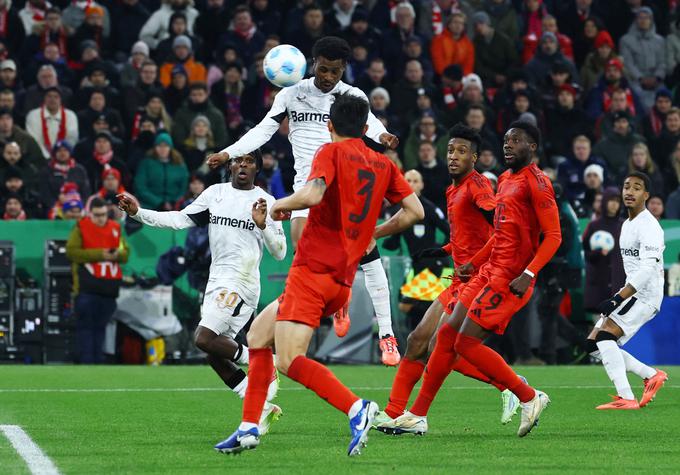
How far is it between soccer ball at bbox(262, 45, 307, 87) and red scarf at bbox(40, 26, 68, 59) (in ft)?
41.5

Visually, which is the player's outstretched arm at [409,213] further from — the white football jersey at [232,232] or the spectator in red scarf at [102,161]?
the spectator in red scarf at [102,161]

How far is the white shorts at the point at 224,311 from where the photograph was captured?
12320 millimetres

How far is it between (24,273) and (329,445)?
11327 mm

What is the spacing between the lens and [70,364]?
20312 millimetres

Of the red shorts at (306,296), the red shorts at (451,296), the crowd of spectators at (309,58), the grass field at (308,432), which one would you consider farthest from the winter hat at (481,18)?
the red shorts at (306,296)

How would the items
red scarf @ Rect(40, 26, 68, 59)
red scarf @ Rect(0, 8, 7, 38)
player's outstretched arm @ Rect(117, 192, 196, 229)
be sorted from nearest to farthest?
player's outstretched arm @ Rect(117, 192, 196, 229) < red scarf @ Rect(40, 26, 68, 59) < red scarf @ Rect(0, 8, 7, 38)

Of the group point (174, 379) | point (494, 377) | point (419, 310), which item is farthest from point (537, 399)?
point (419, 310)

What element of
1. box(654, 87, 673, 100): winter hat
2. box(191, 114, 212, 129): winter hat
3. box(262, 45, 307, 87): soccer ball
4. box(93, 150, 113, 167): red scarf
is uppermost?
box(262, 45, 307, 87): soccer ball

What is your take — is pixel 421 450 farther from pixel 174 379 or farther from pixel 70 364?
pixel 70 364

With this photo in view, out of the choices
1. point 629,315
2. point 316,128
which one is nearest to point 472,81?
point 629,315

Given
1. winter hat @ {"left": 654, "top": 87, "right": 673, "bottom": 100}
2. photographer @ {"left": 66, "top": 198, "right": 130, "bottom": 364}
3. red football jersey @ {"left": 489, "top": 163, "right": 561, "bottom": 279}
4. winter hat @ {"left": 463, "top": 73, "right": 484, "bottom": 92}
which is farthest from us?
winter hat @ {"left": 654, "top": 87, "right": 673, "bottom": 100}

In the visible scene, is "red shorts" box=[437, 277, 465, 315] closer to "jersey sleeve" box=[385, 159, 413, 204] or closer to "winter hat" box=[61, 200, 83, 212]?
"jersey sleeve" box=[385, 159, 413, 204]

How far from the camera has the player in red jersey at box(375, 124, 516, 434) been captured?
36.8 feet

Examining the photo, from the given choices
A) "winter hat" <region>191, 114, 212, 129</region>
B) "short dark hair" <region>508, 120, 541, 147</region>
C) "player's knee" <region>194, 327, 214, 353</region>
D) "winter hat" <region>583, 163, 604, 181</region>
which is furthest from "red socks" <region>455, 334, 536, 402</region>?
"winter hat" <region>191, 114, 212, 129</region>
